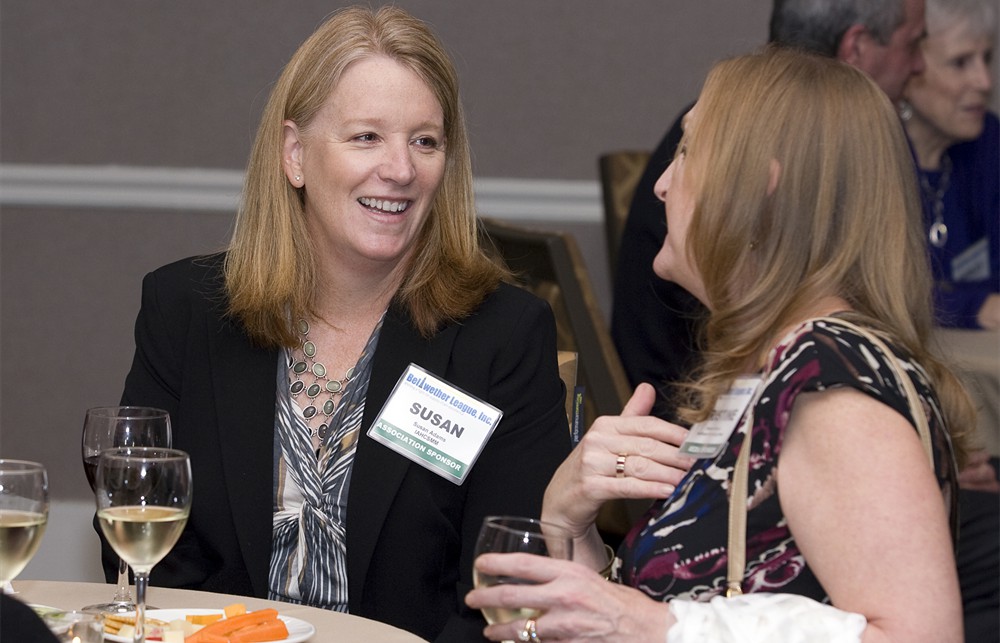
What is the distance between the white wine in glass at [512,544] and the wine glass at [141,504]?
33cm

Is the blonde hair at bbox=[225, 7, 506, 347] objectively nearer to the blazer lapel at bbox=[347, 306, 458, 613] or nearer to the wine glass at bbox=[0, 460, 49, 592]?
the blazer lapel at bbox=[347, 306, 458, 613]

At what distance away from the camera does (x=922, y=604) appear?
52.2 inches

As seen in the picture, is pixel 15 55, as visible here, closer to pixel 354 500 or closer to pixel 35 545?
pixel 354 500

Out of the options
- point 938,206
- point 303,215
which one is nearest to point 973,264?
point 938,206

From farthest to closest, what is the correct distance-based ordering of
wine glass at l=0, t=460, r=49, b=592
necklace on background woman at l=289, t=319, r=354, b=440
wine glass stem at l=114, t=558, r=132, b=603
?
necklace on background woman at l=289, t=319, r=354, b=440, wine glass stem at l=114, t=558, r=132, b=603, wine glass at l=0, t=460, r=49, b=592

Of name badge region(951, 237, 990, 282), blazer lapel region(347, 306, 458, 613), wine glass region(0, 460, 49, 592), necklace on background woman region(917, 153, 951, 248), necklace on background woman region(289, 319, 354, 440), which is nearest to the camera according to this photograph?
wine glass region(0, 460, 49, 592)

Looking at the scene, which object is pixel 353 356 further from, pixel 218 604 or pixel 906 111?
pixel 906 111

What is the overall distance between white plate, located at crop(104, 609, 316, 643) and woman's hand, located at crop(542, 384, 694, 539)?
0.38 metres

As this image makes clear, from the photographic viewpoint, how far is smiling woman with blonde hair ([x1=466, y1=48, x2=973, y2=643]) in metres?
1.35

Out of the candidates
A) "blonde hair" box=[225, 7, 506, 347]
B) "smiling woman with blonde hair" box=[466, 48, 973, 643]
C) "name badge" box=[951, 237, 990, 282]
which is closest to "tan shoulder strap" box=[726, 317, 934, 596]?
"smiling woman with blonde hair" box=[466, 48, 973, 643]

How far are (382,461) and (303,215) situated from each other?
555mm

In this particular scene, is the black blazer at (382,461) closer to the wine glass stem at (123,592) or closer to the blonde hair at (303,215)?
the blonde hair at (303,215)

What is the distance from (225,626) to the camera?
56.3 inches

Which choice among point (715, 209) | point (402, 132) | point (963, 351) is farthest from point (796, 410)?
point (963, 351)
